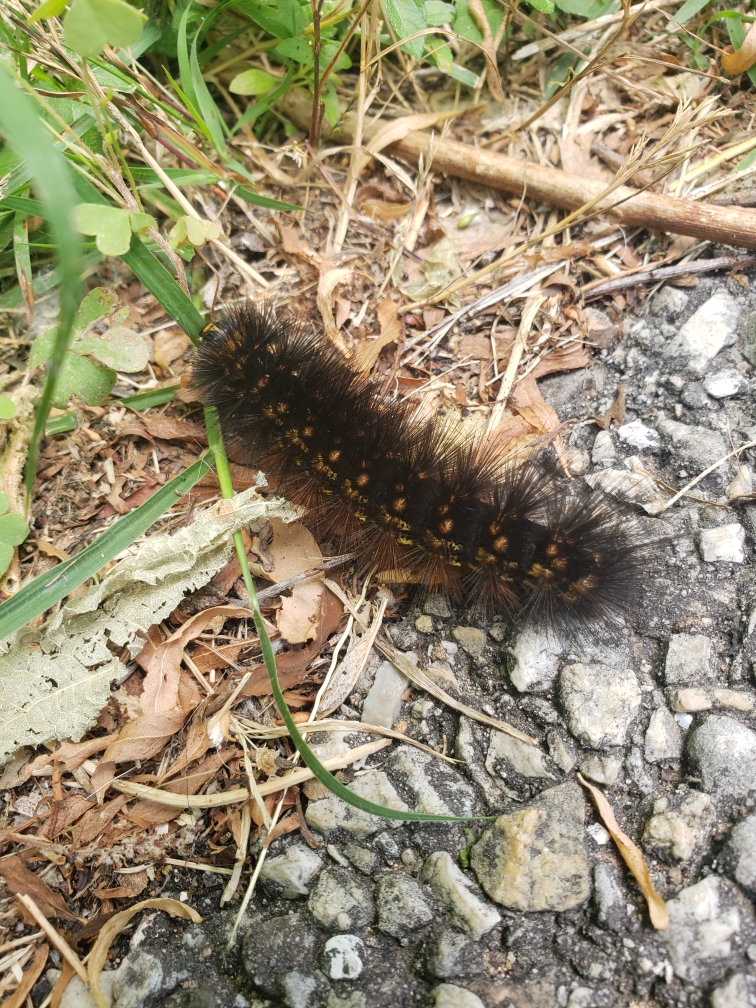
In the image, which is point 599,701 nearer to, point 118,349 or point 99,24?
point 118,349

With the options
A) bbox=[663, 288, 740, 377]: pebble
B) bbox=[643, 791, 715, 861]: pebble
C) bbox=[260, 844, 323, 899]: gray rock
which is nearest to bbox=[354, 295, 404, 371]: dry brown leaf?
bbox=[663, 288, 740, 377]: pebble

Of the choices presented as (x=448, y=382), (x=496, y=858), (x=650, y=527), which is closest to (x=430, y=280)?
(x=448, y=382)

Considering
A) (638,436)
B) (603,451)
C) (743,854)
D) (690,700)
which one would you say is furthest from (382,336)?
(743,854)

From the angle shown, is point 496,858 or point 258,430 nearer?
point 496,858

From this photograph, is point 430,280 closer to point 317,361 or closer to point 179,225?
point 317,361

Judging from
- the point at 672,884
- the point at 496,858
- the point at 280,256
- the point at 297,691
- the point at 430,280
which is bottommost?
the point at 672,884

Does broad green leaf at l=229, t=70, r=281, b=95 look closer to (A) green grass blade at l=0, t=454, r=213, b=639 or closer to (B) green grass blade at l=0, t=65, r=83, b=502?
(A) green grass blade at l=0, t=454, r=213, b=639
